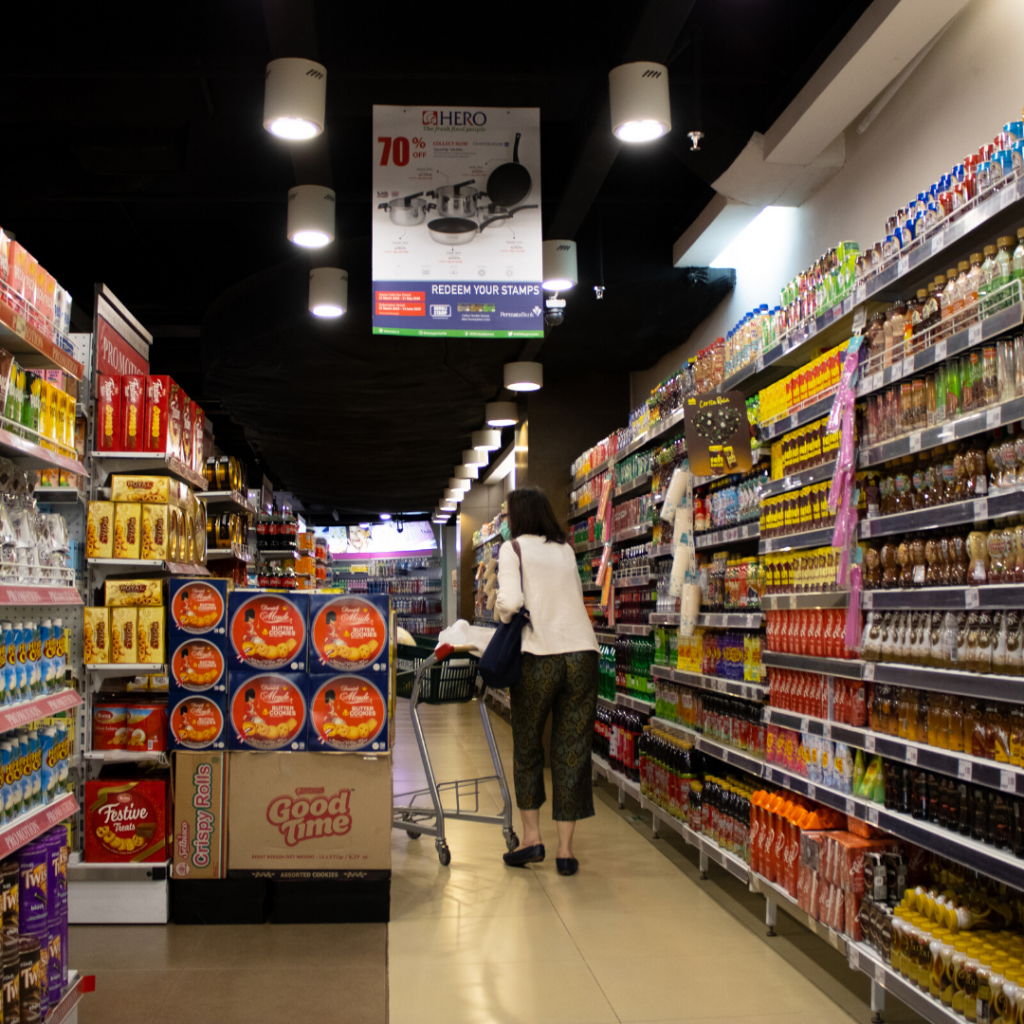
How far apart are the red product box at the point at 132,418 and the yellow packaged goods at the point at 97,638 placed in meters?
0.75

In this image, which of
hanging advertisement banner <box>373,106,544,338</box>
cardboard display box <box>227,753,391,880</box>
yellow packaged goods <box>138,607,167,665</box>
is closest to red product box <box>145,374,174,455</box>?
yellow packaged goods <box>138,607,167,665</box>

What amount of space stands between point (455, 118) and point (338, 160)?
6.55 feet

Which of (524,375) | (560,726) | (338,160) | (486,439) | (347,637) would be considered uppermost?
(338,160)

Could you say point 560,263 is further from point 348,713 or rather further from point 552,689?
point 348,713

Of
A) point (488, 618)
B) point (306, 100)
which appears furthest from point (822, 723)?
point (488, 618)

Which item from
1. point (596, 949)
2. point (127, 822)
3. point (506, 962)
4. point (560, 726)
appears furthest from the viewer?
point (560, 726)

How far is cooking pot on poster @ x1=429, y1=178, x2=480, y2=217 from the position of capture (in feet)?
17.0

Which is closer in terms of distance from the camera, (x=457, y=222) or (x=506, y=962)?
(x=506, y=962)

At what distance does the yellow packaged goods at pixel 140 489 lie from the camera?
4398 millimetres

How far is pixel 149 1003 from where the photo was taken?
323 cm

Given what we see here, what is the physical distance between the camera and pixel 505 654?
4.88 m

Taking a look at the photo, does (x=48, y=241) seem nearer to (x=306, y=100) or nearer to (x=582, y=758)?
(x=306, y=100)

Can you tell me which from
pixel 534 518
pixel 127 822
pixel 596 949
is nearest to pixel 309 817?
pixel 127 822

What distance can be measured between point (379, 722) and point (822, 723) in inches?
70.4
